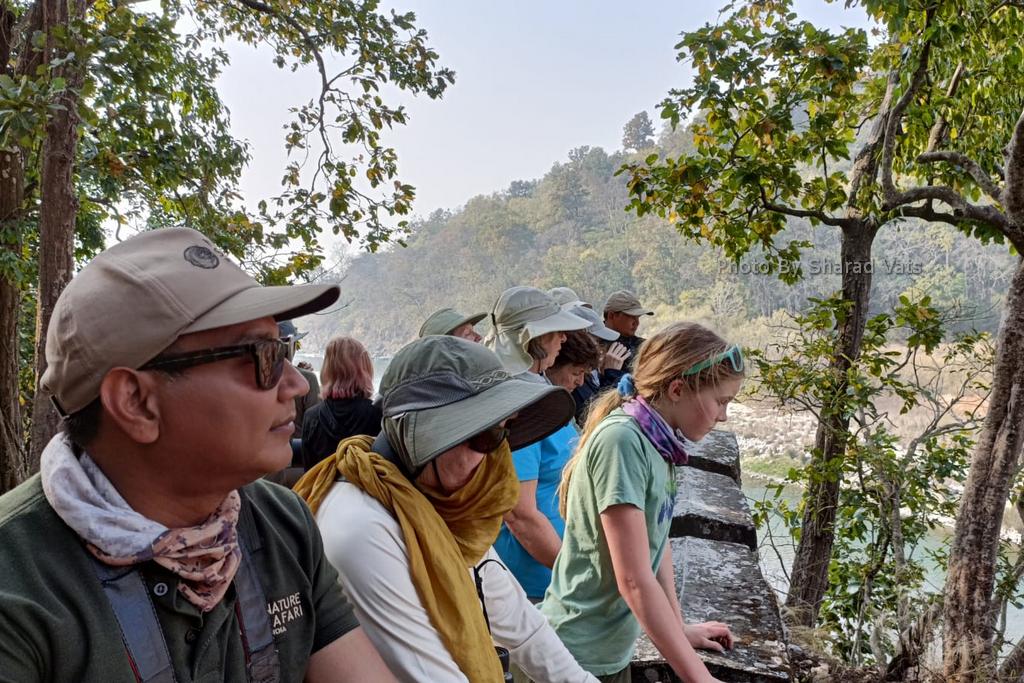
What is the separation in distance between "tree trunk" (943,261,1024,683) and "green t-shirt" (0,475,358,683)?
3.81 metres

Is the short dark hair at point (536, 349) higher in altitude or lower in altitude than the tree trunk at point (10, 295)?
lower

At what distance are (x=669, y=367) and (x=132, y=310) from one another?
1.22 metres

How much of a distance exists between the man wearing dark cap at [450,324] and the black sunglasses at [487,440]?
1.68 m

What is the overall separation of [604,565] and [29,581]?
119 cm

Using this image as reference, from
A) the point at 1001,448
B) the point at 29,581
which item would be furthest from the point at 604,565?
the point at 1001,448

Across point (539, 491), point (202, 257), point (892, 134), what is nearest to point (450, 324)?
point (539, 491)

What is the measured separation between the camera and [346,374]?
124 inches

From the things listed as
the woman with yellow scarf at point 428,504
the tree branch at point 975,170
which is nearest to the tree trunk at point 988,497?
the tree branch at point 975,170

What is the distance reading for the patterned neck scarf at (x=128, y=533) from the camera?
2.80 feet

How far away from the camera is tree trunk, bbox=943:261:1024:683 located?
12.4 ft

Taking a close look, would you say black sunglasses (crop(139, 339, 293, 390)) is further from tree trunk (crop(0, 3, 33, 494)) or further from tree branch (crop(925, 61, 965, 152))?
tree branch (crop(925, 61, 965, 152))

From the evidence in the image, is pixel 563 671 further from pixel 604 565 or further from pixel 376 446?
pixel 376 446

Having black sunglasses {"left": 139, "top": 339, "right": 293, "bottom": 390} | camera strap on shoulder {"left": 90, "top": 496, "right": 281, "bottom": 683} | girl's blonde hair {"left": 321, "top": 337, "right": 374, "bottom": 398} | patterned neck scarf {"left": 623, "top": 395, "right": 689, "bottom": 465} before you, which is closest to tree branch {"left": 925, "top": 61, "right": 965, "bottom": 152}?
girl's blonde hair {"left": 321, "top": 337, "right": 374, "bottom": 398}

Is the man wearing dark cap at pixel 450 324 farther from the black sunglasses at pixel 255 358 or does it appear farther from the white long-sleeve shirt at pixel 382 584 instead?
the black sunglasses at pixel 255 358
